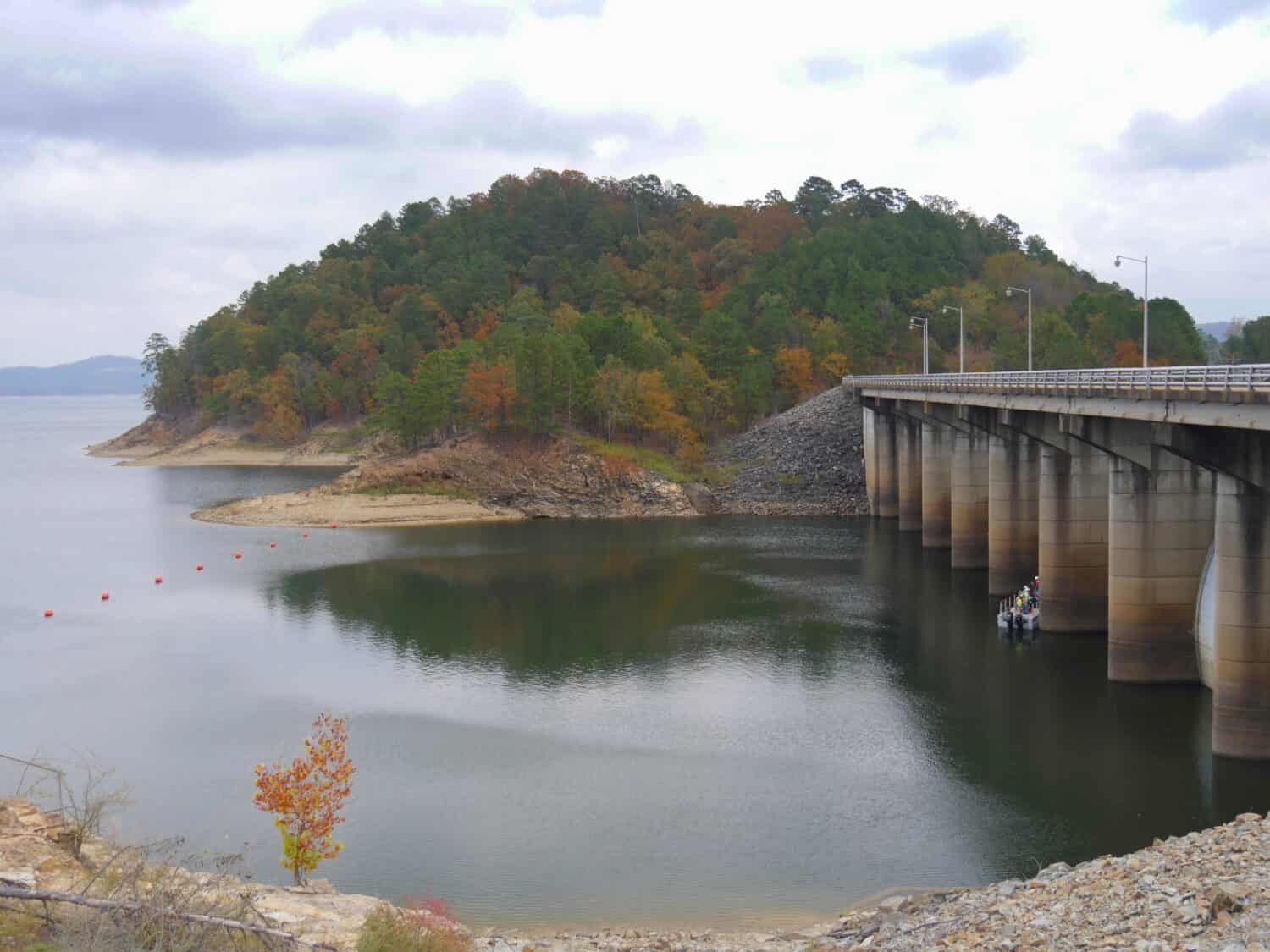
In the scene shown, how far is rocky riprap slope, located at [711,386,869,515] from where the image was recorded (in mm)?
94000

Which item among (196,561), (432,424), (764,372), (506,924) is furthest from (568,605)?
(764,372)

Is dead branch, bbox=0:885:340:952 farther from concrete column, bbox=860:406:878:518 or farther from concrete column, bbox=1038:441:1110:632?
concrete column, bbox=860:406:878:518

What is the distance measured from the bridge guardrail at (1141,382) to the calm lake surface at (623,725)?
10167 millimetres

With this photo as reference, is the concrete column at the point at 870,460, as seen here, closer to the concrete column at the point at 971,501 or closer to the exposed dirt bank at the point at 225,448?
the concrete column at the point at 971,501

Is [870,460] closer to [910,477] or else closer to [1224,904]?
[910,477]

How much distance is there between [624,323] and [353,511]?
35887 millimetres

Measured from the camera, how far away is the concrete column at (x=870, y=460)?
90.9 m

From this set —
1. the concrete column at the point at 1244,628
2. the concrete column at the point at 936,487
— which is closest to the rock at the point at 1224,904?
the concrete column at the point at 1244,628

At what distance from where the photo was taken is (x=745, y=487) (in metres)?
97.4

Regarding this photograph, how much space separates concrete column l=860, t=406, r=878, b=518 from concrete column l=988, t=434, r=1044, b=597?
1318 inches

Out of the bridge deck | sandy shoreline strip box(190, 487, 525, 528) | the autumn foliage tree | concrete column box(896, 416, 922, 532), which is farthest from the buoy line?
the autumn foliage tree

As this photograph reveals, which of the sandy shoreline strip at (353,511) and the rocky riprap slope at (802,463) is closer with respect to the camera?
the sandy shoreline strip at (353,511)

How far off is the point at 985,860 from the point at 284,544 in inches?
2443

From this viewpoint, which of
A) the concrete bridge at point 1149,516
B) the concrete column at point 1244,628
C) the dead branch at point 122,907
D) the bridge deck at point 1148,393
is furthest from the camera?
the concrete bridge at point 1149,516
